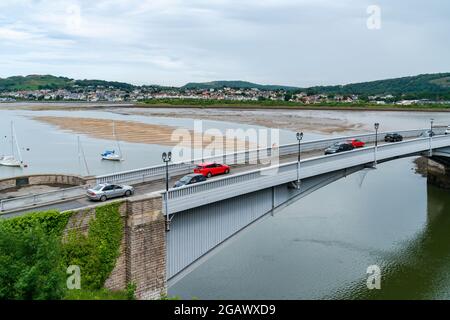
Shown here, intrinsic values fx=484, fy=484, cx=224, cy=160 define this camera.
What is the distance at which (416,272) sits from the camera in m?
27.5

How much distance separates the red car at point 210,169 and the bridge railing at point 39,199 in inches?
245

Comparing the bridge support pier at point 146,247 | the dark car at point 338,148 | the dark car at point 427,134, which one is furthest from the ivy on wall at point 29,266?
the dark car at point 427,134

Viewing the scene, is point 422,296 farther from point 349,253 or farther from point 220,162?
point 220,162

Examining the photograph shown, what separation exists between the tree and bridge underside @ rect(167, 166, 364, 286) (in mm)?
5859

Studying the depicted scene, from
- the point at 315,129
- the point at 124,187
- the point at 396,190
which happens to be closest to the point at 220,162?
the point at 124,187

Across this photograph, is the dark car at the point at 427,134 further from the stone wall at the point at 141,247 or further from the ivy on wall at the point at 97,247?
the ivy on wall at the point at 97,247

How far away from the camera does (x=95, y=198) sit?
18984 millimetres

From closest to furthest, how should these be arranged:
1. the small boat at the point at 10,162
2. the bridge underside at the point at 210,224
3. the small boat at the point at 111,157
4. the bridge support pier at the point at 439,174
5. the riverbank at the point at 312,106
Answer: the bridge underside at the point at 210,224, the bridge support pier at the point at 439,174, the small boat at the point at 10,162, the small boat at the point at 111,157, the riverbank at the point at 312,106

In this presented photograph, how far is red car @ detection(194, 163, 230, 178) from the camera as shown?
79.9 feet

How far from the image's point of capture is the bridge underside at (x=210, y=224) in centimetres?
1802

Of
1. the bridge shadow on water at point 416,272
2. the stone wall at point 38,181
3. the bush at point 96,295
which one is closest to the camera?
the bush at point 96,295

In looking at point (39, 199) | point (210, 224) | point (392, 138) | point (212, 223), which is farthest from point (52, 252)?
point (392, 138)

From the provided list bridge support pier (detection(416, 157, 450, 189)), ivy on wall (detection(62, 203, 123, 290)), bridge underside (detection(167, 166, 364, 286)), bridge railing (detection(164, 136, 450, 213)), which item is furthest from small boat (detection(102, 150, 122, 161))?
ivy on wall (detection(62, 203, 123, 290))

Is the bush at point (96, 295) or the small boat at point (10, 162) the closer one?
the bush at point (96, 295)
